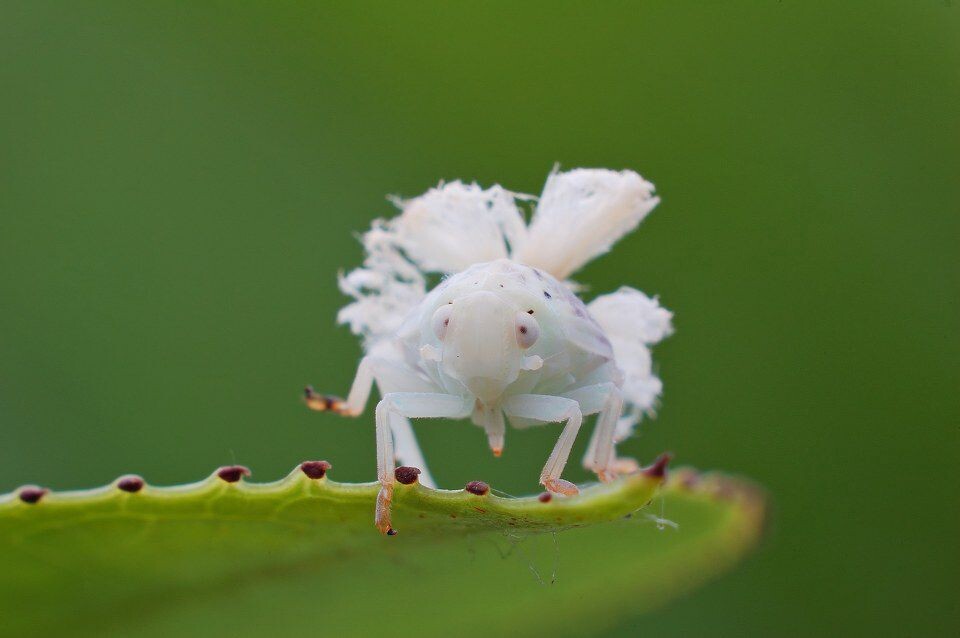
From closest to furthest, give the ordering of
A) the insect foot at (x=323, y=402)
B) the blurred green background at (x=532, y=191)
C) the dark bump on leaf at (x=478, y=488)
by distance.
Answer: the dark bump on leaf at (x=478, y=488), the insect foot at (x=323, y=402), the blurred green background at (x=532, y=191)

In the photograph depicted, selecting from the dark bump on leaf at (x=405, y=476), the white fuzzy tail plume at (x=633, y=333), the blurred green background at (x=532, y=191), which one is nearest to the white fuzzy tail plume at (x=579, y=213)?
the white fuzzy tail plume at (x=633, y=333)

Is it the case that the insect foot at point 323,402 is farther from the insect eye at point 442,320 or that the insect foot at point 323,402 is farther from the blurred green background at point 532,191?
the blurred green background at point 532,191

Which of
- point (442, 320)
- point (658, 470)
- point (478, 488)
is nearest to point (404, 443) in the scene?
point (442, 320)

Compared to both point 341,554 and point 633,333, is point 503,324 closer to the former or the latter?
point 341,554

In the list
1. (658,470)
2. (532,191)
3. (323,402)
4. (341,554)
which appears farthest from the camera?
(532,191)

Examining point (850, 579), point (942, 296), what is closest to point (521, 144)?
point (942, 296)
